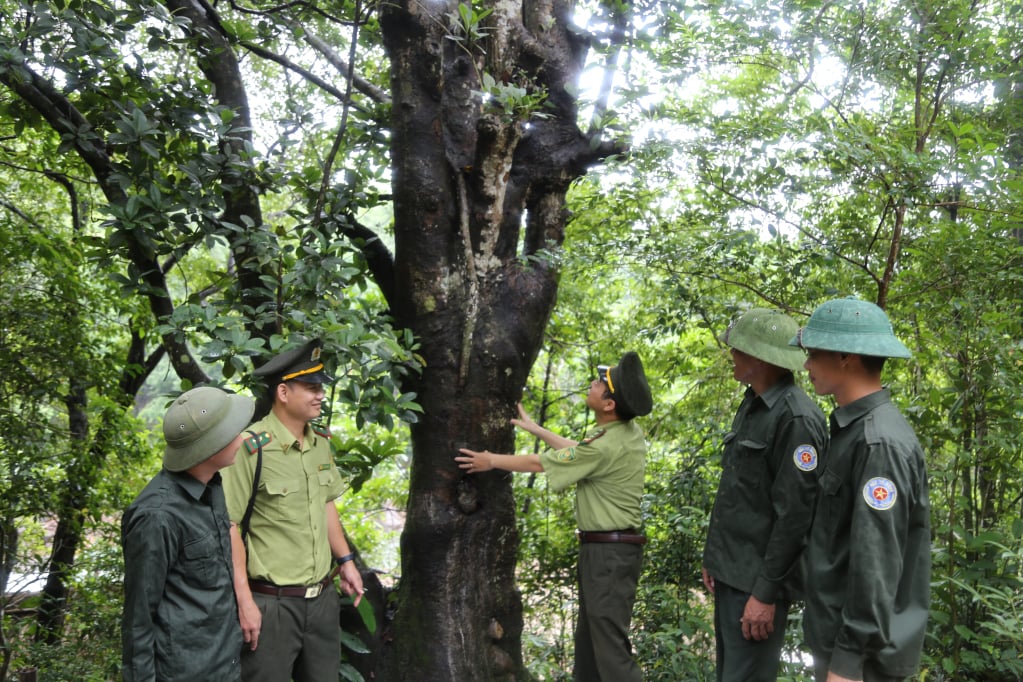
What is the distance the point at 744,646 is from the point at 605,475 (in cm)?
127

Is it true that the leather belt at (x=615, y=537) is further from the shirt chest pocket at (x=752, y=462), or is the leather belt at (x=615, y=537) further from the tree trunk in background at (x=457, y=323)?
the shirt chest pocket at (x=752, y=462)

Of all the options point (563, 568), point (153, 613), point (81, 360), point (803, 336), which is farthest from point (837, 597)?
point (81, 360)

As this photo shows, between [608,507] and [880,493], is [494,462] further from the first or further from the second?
[880,493]

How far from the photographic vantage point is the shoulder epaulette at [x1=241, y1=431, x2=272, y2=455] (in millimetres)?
3383

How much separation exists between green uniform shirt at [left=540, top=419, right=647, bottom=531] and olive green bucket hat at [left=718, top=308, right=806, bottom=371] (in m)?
1.13

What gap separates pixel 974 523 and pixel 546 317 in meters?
2.65

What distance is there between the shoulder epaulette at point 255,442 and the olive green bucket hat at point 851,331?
2.19m

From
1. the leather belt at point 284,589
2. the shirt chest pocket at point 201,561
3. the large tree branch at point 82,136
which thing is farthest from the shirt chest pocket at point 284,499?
the large tree branch at point 82,136

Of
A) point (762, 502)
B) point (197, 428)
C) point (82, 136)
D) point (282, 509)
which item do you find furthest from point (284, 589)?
point (82, 136)

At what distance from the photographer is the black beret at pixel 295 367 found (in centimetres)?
349

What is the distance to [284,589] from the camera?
11.2 ft

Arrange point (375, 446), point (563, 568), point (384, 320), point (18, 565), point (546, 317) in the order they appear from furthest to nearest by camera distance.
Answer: point (18, 565) < point (563, 568) < point (546, 317) < point (375, 446) < point (384, 320)

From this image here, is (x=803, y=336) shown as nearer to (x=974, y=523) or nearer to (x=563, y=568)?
(x=974, y=523)

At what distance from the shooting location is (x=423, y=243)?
473 centimetres
